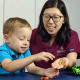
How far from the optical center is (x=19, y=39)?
106cm

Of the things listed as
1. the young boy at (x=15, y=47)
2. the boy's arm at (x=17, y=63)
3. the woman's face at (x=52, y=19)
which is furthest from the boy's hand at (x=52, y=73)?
the woman's face at (x=52, y=19)

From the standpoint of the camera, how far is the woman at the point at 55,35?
1282mm

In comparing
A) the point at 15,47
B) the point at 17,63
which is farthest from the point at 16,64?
the point at 15,47

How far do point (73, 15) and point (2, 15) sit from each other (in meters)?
0.98

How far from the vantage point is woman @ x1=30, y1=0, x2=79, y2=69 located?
4.21 ft

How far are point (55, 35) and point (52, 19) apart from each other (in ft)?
0.53

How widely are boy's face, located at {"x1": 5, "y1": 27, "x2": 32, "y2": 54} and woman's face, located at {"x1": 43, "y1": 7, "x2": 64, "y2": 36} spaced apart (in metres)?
0.23

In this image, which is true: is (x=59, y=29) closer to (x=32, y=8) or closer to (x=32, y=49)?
(x=32, y=49)

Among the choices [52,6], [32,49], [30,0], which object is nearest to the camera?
[52,6]

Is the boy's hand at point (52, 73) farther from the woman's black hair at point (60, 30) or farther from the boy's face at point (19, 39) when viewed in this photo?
the woman's black hair at point (60, 30)

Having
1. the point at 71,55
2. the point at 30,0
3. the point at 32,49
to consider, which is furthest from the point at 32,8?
the point at 71,55

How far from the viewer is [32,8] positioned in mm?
2461

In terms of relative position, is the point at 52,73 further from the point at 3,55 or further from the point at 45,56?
the point at 3,55

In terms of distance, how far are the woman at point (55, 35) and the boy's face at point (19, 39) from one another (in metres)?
0.25
